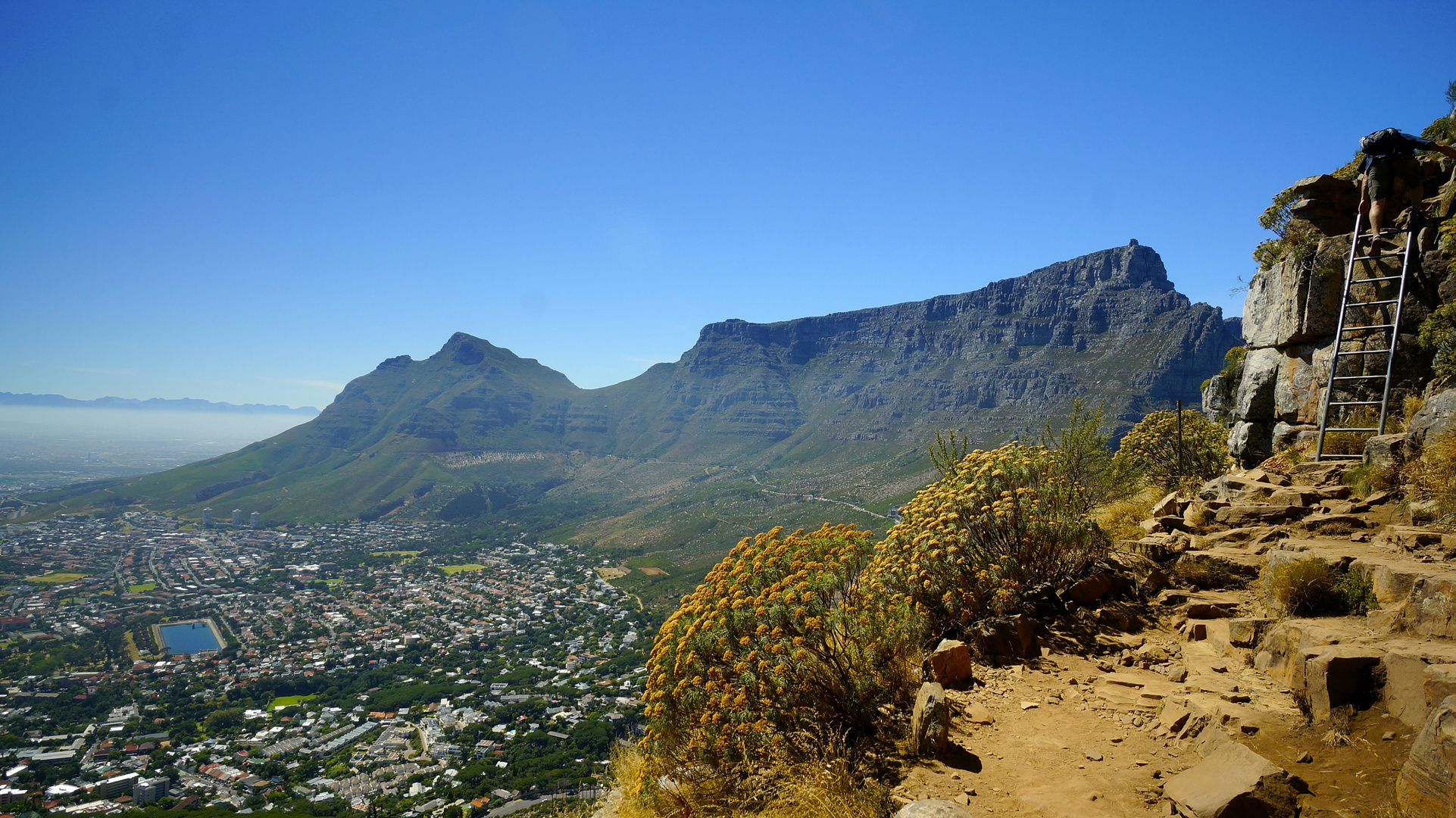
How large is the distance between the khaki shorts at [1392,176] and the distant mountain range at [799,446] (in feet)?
252

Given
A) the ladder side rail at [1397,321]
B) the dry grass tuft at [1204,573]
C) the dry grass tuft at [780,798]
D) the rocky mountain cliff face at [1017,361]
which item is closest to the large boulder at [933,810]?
the dry grass tuft at [780,798]

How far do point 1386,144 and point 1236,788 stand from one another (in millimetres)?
11131

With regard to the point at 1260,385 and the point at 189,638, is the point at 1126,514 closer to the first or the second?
the point at 1260,385

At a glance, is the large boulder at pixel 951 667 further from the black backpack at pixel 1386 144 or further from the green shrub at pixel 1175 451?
the black backpack at pixel 1386 144

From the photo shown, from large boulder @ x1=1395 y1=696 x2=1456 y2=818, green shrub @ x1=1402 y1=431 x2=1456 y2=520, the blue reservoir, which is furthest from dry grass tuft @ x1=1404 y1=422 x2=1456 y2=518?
the blue reservoir

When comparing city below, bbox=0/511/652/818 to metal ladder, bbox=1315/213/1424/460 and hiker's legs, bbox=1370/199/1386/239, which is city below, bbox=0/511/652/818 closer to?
metal ladder, bbox=1315/213/1424/460

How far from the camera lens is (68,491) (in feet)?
470

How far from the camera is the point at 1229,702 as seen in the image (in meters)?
4.65

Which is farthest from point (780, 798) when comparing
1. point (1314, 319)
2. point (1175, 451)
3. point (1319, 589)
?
point (1175, 451)

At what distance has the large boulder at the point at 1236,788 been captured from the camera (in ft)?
10.8

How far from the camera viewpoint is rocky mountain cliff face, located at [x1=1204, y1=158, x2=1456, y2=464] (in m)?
8.99

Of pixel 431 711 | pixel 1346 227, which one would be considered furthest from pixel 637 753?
pixel 431 711

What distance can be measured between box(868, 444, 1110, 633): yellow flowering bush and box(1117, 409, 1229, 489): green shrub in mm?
6644

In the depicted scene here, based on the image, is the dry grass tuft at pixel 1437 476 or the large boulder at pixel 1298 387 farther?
the large boulder at pixel 1298 387
